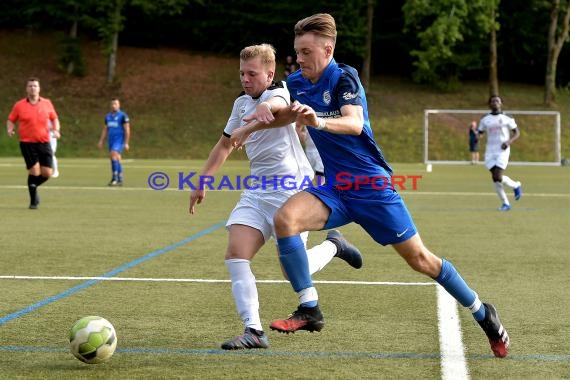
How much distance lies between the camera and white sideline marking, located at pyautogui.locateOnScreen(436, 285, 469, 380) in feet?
18.6

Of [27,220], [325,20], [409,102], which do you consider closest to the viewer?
[325,20]

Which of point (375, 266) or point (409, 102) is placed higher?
point (375, 266)

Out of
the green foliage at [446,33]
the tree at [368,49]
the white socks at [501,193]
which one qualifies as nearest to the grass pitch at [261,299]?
the white socks at [501,193]

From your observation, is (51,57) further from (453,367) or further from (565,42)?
(453,367)

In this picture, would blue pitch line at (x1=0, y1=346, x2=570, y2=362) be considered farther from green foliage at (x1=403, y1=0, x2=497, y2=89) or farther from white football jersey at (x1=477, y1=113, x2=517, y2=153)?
green foliage at (x1=403, y1=0, x2=497, y2=89)

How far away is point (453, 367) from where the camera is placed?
5.80 meters

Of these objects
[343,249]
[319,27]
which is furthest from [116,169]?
[319,27]

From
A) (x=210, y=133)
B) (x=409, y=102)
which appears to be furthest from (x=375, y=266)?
(x=409, y=102)

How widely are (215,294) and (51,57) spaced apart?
154 ft

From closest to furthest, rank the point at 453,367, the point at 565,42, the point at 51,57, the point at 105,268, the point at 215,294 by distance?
the point at 453,367 < the point at 215,294 < the point at 105,268 < the point at 51,57 < the point at 565,42

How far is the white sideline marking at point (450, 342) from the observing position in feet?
18.6

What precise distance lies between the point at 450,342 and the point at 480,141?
3698 cm

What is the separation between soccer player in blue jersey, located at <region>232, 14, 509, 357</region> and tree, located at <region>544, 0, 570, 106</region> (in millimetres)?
46410

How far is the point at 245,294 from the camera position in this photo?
6312mm
